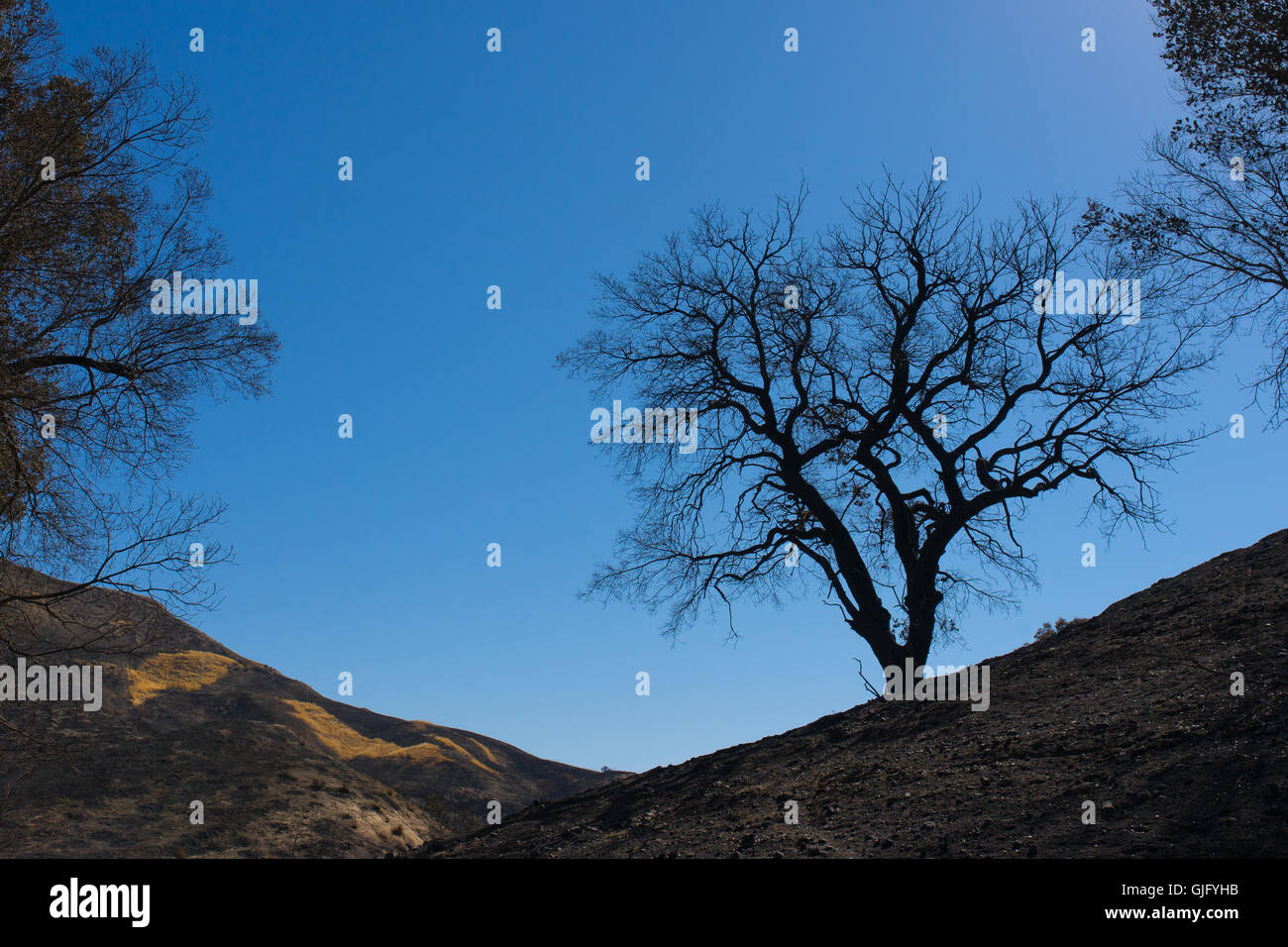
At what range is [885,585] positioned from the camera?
1645 cm

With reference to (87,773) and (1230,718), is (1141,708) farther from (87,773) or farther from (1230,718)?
(87,773)

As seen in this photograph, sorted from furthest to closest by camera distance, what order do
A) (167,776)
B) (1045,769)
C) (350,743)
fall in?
(350,743) < (167,776) < (1045,769)

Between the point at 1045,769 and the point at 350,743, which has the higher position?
the point at 1045,769

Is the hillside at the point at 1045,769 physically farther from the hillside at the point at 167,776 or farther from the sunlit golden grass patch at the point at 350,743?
the sunlit golden grass patch at the point at 350,743

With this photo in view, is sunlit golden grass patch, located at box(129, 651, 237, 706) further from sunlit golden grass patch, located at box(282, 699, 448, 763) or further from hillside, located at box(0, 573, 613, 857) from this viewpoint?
sunlit golden grass patch, located at box(282, 699, 448, 763)

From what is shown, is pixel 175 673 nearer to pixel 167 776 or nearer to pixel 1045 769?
pixel 167 776

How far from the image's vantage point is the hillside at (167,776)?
46.9 feet

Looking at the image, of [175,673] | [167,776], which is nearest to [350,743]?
[175,673]

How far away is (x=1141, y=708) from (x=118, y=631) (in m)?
13.4

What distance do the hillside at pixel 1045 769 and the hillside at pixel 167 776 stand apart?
694cm

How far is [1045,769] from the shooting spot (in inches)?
369

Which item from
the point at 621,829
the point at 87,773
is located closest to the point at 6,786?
the point at 87,773

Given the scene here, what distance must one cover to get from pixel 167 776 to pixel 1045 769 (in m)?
24.2

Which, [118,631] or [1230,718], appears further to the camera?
[118,631]
